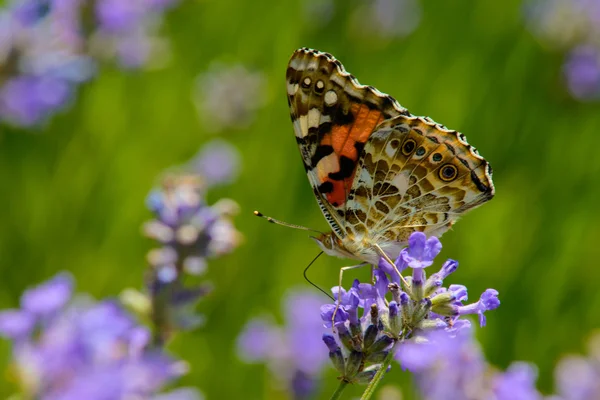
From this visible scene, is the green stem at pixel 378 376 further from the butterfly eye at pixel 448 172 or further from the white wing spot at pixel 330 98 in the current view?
the white wing spot at pixel 330 98

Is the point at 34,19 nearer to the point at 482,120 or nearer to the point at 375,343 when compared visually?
the point at 375,343

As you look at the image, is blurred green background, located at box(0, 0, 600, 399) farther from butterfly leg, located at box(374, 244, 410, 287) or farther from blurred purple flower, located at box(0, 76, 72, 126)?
butterfly leg, located at box(374, 244, 410, 287)

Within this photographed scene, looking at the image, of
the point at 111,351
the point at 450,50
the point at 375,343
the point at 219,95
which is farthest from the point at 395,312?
the point at 450,50

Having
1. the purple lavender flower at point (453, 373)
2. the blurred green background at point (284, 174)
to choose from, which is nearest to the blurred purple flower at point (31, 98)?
the blurred green background at point (284, 174)

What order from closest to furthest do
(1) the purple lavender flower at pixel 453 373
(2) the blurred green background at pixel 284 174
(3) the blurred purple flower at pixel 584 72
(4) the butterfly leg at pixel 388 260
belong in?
(1) the purple lavender flower at pixel 453 373 → (4) the butterfly leg at pixel 388 260 → (2) the blurred green background at pixel 284 174 → (3) the blurred purple flower at pixel 584 72

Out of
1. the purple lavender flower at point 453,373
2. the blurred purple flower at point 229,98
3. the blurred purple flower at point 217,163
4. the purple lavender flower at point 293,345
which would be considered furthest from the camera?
the blurred purple flower at point 229,98
